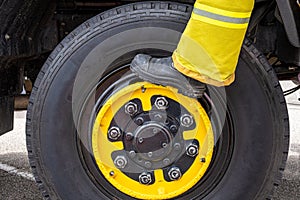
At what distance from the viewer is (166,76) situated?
2.10 m

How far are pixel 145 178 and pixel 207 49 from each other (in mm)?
646

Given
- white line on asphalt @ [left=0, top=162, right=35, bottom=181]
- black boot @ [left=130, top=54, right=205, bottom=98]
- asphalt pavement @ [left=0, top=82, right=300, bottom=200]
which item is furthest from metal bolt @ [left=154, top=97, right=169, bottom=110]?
white line on asphalt @ [left=0, top=162, right=35, bottom=181]

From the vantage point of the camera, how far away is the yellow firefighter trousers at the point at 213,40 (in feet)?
6.25

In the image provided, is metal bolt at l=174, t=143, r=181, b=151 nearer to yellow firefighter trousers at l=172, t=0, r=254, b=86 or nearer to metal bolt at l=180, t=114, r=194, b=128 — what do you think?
metal bolt at l=180, t=114, r=194, b=128

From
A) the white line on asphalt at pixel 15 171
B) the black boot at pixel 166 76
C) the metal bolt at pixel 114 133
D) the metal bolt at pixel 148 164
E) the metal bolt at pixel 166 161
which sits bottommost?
the white line on asphalt at pixel 15 171

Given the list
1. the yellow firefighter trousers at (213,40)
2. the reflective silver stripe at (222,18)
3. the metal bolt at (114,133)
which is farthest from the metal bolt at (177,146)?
the reflective silver stripe at (222,18)

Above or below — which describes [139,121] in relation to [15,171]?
above

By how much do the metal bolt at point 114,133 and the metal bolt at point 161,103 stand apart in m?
0.20

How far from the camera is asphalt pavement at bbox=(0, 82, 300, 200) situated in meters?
3.37

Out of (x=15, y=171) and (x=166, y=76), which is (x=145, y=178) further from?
(x=15, y=171)

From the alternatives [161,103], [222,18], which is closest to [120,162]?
[161,103]

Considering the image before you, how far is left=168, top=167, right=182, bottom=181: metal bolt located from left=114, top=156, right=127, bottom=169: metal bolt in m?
0.20

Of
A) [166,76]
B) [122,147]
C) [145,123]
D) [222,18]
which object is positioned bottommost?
[122,147]

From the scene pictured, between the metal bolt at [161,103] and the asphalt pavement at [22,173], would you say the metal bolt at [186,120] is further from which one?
the asphalt pavement at [22,173]
